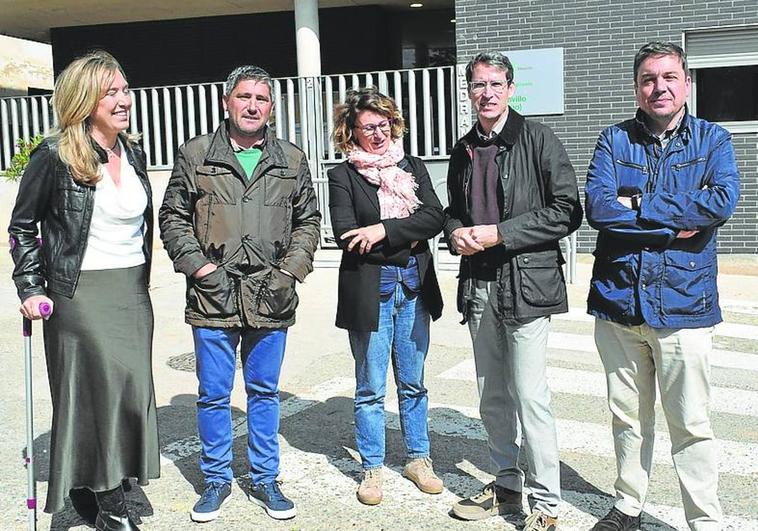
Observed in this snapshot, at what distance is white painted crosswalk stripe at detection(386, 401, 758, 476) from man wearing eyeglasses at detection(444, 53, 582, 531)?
1.23 meters

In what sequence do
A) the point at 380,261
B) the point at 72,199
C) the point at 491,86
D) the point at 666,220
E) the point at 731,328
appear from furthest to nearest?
the point at 731,328 < the point at 380,261 < the point at 491,86 < the point at 72,199 < the point at 666,220

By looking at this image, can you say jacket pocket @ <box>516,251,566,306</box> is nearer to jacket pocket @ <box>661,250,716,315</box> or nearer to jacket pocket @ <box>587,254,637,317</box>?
jacket pocket @ <box>587,254,637,317</box>

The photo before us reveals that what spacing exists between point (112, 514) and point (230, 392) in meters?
0.78

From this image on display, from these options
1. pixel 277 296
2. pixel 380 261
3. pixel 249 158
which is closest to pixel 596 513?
pixel 380 261

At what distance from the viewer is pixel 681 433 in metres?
3.71

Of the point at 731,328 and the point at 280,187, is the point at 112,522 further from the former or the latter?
the point at 731,328

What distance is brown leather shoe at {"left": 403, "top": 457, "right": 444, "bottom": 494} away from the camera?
177 inches

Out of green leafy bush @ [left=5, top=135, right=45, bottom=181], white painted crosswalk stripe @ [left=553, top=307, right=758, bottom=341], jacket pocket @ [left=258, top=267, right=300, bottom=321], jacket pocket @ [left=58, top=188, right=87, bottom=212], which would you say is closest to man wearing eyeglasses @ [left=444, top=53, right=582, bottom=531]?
jacket pocket @ [left=258, top=267, right=300, bottom=321]

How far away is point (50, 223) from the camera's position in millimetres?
3914

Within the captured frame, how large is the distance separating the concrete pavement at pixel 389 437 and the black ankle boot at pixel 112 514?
0.19 meters

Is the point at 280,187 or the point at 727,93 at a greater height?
the point at 727,93

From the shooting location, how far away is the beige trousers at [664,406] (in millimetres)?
3652

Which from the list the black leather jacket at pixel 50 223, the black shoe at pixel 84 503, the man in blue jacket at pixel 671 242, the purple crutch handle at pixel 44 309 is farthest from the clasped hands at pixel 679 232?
the black shoe at pixel 84 503

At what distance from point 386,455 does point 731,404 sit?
258 centimetres
